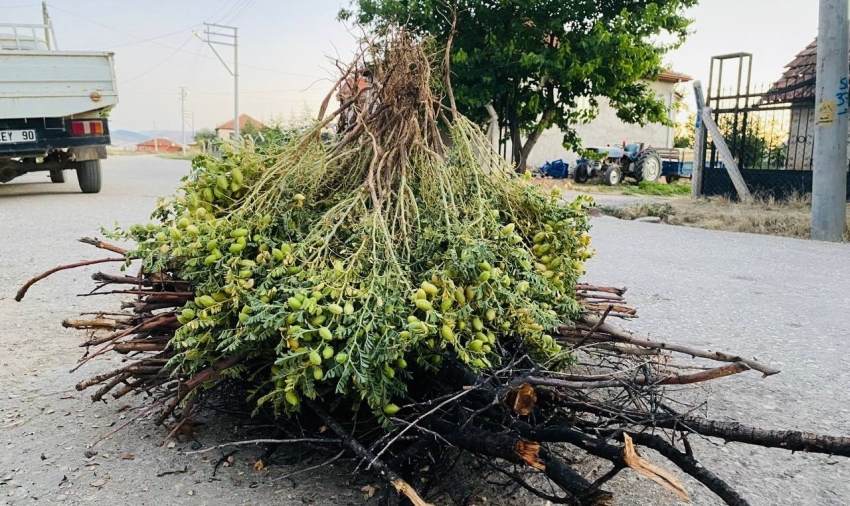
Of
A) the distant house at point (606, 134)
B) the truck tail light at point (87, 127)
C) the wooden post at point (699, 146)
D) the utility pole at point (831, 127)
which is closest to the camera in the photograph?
the utility pole at point (831, 127)

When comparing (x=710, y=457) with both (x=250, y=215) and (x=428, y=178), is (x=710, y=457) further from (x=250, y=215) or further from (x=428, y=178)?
(x=250, y=215)

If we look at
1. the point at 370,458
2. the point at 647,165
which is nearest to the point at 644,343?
the point at 370,458

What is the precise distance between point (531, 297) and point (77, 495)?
61.5 inches

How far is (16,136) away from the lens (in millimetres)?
9711

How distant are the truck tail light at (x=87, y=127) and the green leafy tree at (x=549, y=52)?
15.8 ft

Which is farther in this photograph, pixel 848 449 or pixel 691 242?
pixel 691 242

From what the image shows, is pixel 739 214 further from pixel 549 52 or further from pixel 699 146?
pixel 549 52

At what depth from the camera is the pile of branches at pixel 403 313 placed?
173 centimetres

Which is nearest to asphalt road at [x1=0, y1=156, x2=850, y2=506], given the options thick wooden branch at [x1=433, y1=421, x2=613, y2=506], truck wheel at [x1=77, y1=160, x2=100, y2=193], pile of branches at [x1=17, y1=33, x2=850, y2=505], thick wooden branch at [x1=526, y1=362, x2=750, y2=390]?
pile of branches at [x1=17, y1=33, x2=850, y2=505]

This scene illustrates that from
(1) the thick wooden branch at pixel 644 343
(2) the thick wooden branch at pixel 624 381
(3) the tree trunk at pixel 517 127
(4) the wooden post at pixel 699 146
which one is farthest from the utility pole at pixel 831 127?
(2) the thick wooden branch at pixel 624 381

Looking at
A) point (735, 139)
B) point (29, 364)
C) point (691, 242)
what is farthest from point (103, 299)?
point (735, 139)

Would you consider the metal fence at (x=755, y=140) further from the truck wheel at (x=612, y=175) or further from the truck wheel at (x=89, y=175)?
the truck wheel at (x=89, y=175)

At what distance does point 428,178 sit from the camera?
237cm

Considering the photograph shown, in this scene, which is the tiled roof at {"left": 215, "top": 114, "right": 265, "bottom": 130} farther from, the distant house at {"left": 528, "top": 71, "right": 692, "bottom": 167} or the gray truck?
the distant house at {"left": 528, "top": 71, "right": 692, "bottom": 167}
